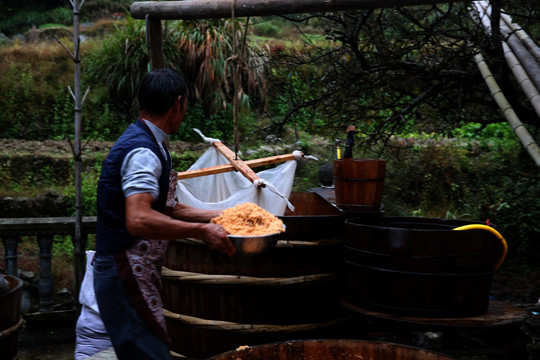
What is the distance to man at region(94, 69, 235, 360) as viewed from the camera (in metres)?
2.38

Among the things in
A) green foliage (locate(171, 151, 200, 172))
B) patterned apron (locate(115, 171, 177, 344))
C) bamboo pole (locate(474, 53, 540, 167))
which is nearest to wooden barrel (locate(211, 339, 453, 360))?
patterned apron (locate(115, 171, 177, 344))

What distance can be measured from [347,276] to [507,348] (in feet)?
4.08

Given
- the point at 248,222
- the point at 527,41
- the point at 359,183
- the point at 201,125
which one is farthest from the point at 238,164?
the point at 201,125

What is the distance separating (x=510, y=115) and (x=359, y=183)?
210 centimetres

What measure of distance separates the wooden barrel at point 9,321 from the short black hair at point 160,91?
6.31 feet

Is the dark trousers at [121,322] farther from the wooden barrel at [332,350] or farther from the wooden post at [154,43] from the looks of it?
the wooden post at [154,43]

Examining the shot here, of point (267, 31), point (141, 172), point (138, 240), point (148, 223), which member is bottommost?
point (138, 240)

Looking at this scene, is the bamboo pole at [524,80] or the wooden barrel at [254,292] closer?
the wooden barrel at [254,292]

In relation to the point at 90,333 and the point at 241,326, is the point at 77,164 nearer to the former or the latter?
the point at 90,333

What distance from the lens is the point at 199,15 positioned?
4.36 metres

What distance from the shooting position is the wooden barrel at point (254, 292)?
4164 mm

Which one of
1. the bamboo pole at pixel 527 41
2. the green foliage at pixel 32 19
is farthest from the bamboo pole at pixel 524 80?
the green foliage at pixel 32 19

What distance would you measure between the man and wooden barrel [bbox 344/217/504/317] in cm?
170

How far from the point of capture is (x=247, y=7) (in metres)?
4.15
